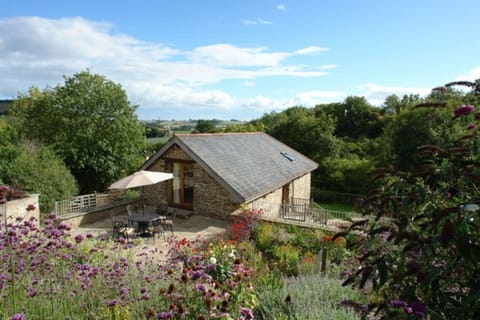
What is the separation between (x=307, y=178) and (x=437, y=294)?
19315mm

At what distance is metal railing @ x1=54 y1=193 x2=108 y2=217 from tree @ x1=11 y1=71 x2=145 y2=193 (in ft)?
13.0

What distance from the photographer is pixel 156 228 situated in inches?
461

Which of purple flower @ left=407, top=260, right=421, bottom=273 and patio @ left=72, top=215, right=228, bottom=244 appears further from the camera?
patio @ left=72, top=215, right=228, bottom=244

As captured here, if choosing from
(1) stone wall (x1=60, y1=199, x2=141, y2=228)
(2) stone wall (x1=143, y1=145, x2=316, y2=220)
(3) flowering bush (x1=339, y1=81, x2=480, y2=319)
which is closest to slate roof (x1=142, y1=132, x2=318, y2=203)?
(2) stone wall (x1=143, y1=145, x2=316, y2=220)

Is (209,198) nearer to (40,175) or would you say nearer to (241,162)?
(241,162)

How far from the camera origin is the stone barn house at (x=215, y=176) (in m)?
13.5

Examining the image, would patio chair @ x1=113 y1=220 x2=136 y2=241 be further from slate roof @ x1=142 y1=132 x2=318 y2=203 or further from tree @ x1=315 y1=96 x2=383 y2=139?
tree @ x1=315 y1=96 x2=383 y2=139

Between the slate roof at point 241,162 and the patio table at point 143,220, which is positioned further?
the slate roof at point 241,162

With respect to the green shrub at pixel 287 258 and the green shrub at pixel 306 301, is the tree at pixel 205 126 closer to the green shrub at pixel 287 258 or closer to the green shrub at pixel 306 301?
the green shrub at pixel 287 258

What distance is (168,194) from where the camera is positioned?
51.0ft

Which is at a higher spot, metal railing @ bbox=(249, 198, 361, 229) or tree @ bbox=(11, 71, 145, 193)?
tree @ bbox=(11, 71, 145, 193)

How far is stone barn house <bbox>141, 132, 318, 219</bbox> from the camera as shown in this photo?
13516 millimetres

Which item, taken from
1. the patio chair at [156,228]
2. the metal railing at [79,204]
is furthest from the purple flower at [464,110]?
the metal railing at [79,204]

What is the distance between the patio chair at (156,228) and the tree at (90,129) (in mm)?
7850
